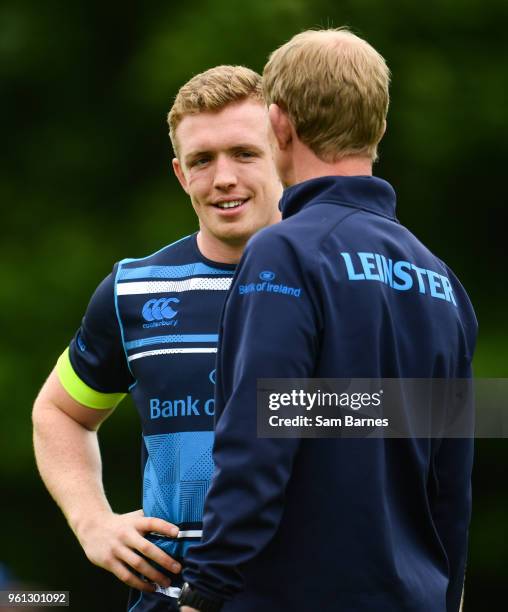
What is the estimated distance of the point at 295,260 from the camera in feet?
6.43

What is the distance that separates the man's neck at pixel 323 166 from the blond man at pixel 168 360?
0.57 metres

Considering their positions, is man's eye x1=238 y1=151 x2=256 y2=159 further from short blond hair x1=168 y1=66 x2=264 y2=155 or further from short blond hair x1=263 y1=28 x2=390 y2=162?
short blond hair x1=263 y1=28 x2=390 y2=162

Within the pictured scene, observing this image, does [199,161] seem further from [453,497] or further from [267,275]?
[453,497]

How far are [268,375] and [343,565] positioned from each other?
0.34 m

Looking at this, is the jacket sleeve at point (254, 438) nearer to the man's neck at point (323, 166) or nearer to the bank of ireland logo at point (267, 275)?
the bank of ireland logo at point (267, 275)

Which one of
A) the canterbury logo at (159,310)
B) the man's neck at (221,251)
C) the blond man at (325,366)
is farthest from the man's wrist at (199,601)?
the man's neck at (221,251)

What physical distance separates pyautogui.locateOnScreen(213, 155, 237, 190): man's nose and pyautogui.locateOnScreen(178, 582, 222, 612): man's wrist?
1.06 meters

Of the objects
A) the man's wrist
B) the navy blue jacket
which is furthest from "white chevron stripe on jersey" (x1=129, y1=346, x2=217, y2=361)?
the man's wrist

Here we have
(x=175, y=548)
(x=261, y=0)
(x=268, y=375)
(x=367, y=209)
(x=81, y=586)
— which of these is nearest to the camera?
(x=268, y=375)

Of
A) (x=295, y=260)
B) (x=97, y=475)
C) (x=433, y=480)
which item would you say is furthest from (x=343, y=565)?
(x=97, y=475)

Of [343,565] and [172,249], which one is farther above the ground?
[172,249]

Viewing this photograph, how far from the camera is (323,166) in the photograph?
213 cm

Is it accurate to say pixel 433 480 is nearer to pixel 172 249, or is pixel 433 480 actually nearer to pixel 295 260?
pixel 295 260

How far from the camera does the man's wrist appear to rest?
190cm
